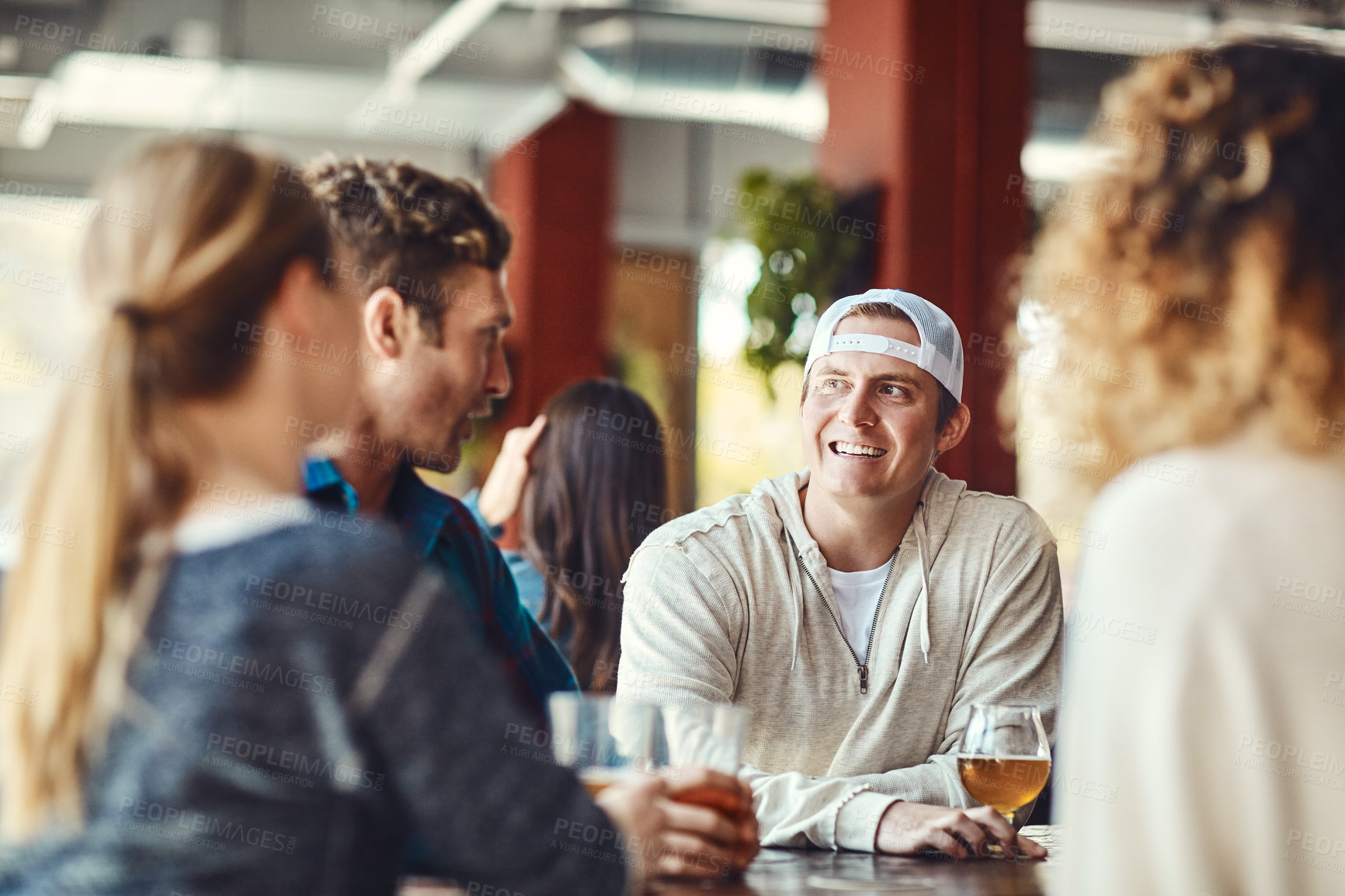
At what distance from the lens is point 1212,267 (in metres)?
1.02

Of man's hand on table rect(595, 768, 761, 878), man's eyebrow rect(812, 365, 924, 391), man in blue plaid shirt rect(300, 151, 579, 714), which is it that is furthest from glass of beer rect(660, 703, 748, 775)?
man's eyebrow rect(812, 365, 924, 391)

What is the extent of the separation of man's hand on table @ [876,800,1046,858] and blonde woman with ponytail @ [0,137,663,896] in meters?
0.70

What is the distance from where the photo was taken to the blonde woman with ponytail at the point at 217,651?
938 millimetres

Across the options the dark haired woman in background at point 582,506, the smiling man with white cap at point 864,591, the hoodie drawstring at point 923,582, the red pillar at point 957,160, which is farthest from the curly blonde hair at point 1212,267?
the red pillar at point 957,160

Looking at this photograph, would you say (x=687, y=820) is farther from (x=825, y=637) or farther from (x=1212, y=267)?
(x=825, y=637)

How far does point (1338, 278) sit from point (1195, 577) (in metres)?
0.25

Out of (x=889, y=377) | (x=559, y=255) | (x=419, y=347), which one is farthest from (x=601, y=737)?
(x=559, y=255)

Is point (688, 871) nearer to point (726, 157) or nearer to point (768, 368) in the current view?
point (768, 368)

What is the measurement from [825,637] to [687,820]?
90 centimetres

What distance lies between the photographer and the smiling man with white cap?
211 cm

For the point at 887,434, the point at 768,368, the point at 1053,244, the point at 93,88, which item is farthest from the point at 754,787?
the point at 93,88

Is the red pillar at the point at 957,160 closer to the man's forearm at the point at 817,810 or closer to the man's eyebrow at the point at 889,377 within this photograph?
the man's eyebrow at the point at 889,377

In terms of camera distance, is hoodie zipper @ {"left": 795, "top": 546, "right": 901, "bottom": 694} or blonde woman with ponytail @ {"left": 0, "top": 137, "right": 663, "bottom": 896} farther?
hoodie zipper @ {"left": 795, "top": 546, "right": 901, "bottom": 694}

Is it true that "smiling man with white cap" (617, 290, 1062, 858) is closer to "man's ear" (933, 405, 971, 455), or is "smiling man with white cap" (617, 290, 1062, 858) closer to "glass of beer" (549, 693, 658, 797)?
"man's ear" (933, 405, 971, 455)
